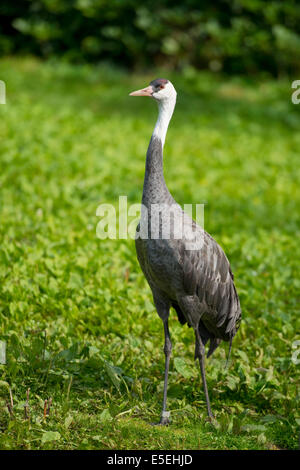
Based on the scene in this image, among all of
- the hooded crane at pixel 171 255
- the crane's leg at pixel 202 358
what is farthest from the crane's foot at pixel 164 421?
the crane's leg at pixel 202 358

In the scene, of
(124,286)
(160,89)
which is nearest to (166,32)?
(124,286)

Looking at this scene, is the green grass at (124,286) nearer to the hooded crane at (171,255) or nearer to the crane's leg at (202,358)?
the crane's leg at (202,358)

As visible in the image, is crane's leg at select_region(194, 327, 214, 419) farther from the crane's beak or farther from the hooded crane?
the crane's beak

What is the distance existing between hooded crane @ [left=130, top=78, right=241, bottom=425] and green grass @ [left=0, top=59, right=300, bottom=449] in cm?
35

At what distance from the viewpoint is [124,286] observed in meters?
5.57

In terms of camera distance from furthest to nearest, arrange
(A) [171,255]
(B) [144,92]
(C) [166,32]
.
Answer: (C) [166,32]
(B) [144,92]
(A) [171,255]

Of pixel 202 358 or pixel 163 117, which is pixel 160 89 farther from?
pixel 202 358

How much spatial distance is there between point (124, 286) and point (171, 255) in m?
1.76

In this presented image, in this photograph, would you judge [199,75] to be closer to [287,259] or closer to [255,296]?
[287,259]

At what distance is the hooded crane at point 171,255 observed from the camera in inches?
152

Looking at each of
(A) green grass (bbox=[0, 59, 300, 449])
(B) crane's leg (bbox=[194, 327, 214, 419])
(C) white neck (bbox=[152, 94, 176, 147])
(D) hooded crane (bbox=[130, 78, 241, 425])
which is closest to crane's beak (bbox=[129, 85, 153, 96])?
(D) hooded crane (bbox=[130, 78, 241, 425])

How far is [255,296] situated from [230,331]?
138 centimetres

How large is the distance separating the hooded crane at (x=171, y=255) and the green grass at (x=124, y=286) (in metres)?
0.35

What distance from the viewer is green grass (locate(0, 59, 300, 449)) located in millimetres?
3953
